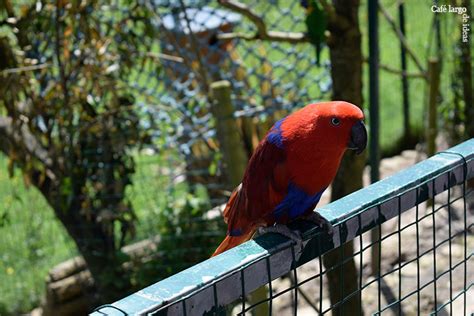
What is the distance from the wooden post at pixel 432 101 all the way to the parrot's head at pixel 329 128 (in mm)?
2154

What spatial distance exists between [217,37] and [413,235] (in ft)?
5.01

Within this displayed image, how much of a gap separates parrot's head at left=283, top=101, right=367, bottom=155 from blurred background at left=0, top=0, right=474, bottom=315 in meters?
0.82

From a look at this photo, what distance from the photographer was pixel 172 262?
3.75m

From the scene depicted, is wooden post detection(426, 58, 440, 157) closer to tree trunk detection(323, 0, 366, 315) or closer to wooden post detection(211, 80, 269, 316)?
tree trunk detection(323, 0, 366, 315)

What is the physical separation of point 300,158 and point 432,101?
90.6 inches

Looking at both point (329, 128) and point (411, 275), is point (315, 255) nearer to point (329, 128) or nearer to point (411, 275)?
point (329, 128)

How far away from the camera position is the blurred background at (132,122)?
10.4 feet

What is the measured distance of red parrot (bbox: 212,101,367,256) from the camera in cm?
185

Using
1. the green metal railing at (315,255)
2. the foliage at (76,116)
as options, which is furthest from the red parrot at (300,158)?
the foliage at (76,116)

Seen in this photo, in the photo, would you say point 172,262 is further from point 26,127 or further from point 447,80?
point 447,80

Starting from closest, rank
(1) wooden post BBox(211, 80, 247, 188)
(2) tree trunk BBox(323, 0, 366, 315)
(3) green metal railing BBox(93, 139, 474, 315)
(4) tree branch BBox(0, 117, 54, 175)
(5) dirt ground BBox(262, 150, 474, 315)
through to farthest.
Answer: (3) green metal railing BBox(93, 139, 474, 315)
(2) tree trunk BBox(323, 0, 366, 315)
(1) wooden post BBox(211, 80, 247, 188)
(5) dirt ground BBox(262, 150, 474, 315)
(4) tree branch BBox(0, 117, 54, 175)

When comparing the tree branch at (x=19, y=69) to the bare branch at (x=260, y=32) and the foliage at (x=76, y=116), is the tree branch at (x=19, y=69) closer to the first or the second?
the foliage at (x=76, y=116)

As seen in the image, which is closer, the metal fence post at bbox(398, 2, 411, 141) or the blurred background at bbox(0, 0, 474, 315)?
the blurred background at bbox(0, 0, 474, 315)

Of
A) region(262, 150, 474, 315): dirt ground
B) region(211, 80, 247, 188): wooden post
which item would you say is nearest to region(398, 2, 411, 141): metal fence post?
region(262, 150, 474, 315): dirt ground
